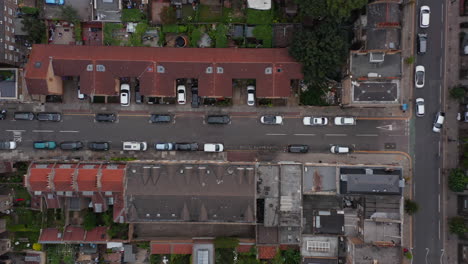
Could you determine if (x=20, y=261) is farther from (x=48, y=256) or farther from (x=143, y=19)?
(x=143, y=19)

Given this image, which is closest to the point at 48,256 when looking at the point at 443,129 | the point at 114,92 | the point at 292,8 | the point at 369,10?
the point at 114,92

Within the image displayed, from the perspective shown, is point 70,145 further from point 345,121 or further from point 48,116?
point 345,121

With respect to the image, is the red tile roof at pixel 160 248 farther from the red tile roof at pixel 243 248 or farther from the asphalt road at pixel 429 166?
the asphalt road at pixel 429 166

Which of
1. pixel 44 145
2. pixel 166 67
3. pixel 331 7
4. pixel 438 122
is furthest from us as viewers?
pixel 44 145

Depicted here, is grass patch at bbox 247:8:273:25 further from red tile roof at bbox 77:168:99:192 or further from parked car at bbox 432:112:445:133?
red tile roof at bbox 77:168:99:192

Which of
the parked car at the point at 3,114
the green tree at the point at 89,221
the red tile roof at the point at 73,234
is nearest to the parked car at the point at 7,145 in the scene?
the parked car at the point at 3,114

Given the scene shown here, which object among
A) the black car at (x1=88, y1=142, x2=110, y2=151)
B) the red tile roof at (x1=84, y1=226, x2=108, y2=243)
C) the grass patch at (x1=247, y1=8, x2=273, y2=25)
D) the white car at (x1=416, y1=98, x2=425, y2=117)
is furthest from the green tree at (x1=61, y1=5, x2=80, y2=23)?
the white car at (x1=416, y1=98, x2=425, y2=117)

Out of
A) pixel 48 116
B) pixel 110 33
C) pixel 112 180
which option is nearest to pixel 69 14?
pixel 110 33
